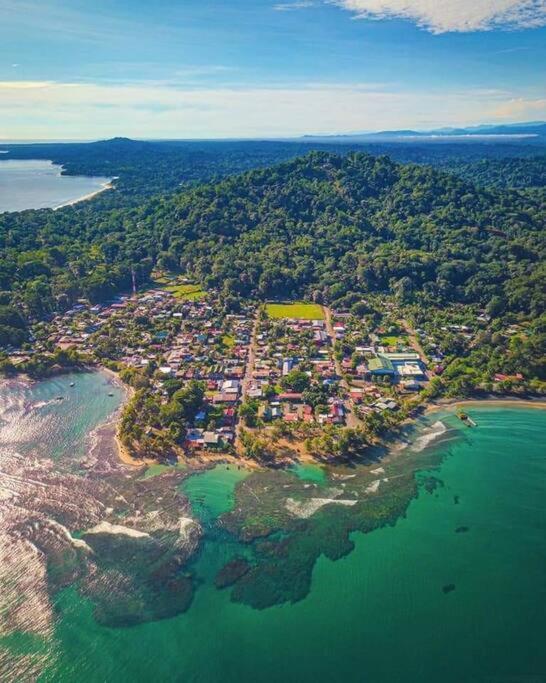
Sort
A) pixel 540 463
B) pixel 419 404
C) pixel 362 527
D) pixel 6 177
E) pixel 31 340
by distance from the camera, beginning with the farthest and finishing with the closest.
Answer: pixel 6 177 → pixel 31 340 → pixel 419 404 → pixel 540 463 → pixel 362 527

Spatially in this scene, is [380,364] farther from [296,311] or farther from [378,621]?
[378,621]

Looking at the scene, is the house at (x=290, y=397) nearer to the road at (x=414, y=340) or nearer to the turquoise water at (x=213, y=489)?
the turquoise water at (x=213, y=489)

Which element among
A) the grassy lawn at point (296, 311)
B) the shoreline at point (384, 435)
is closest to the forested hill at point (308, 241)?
the grassy lawn at point (296, 311)

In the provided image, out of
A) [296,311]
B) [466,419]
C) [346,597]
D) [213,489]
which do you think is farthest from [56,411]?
[466,419]

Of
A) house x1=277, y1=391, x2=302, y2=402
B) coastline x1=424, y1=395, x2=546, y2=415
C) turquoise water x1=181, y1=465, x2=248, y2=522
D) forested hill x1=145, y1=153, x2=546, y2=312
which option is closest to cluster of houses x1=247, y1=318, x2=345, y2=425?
house x1=277, y1=391, x2=302, y2=402

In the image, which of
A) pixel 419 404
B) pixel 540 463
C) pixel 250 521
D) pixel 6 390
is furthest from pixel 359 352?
pixel 6 390

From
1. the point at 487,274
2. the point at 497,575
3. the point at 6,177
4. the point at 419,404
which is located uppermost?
the point at 6,177

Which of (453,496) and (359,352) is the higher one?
(359,352)

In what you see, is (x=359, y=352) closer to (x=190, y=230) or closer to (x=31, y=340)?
(x=31, y=340)

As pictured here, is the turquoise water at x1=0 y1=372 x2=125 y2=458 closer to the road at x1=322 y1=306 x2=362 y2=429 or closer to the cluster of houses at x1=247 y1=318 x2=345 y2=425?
the cluster of houses at x1=247 y1=318 x2=345 y2=425
